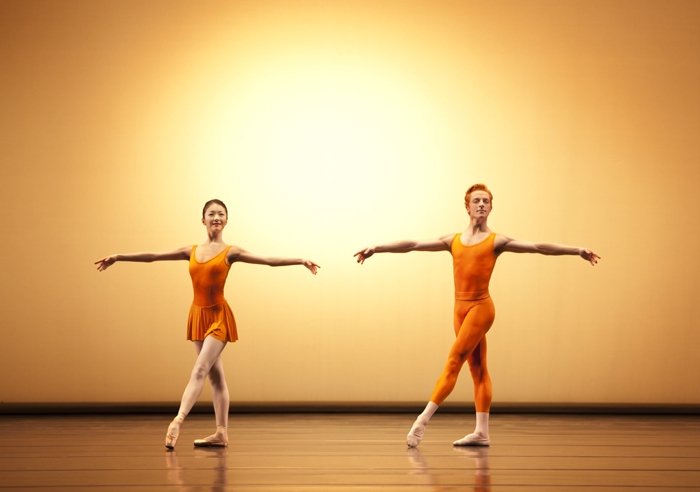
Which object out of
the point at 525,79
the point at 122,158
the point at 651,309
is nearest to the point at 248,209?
the point at 122,158

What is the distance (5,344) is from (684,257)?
6.27 metres

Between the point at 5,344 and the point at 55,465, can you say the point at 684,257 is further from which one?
the point at 5,344

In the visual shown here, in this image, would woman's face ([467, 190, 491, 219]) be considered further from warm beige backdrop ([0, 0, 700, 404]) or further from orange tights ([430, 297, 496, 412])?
warm beige backdrop ([0, 0, 700, 404])

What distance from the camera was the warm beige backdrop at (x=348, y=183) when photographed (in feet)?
19.7

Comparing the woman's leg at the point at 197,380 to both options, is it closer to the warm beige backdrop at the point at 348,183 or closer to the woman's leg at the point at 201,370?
the woman's leg at the point at 201,370

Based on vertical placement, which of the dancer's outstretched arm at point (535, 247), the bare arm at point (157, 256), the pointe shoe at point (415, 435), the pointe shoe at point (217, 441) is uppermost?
the dancer's outstretched arm at point (535, 247)

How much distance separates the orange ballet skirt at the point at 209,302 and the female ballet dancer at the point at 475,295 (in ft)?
2.89

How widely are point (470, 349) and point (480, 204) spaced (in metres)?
0.89

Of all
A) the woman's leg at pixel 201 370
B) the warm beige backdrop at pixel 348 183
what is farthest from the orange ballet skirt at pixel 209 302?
the warm beige backdrop at pixel 348 183

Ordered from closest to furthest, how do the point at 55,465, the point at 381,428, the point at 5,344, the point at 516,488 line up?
1. the point at 516,488
2. the point at 55,465
3. the point at 381,428
4. the point at 5,344

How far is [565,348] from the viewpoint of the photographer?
6.05m

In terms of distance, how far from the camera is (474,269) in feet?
13.1

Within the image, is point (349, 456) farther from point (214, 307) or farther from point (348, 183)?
point (348, 183)

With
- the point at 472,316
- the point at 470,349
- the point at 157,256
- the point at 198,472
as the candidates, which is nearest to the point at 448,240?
the point at 472,316
